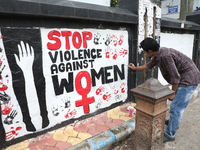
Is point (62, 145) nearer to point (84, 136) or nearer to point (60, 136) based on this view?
point (60, 136)

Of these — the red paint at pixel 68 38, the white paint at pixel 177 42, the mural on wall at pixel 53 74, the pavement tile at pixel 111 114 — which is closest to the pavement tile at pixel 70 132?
the mural on wall at pixel 53 74

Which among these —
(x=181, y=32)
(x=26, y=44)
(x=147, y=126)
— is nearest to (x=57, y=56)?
(x=26, y=44)

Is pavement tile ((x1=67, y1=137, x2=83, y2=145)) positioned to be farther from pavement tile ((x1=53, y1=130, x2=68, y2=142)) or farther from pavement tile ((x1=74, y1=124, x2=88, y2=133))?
pavement tile ((x1=74, y1=124, x2=88, y2=133))

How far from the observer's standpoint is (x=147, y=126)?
229cm

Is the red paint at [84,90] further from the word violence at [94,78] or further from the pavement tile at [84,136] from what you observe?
the pavement tile at [84,136]

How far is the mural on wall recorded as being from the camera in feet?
7.70

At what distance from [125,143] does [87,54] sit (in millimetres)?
1891

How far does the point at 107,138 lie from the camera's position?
2.64 meters

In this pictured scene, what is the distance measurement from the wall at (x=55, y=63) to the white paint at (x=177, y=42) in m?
2.03

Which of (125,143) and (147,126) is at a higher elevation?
(147,126)

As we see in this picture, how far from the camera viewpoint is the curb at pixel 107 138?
2.46 meters

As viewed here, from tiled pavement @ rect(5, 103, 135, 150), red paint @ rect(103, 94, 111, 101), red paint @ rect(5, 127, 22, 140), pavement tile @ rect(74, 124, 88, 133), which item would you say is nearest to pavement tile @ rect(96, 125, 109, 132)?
tiled pavement @ rect(5, 103, 135, 150)

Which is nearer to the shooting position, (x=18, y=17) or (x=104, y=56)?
(x=18, y=17)

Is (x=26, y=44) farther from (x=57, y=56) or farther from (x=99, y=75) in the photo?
(x=99, y=75)
